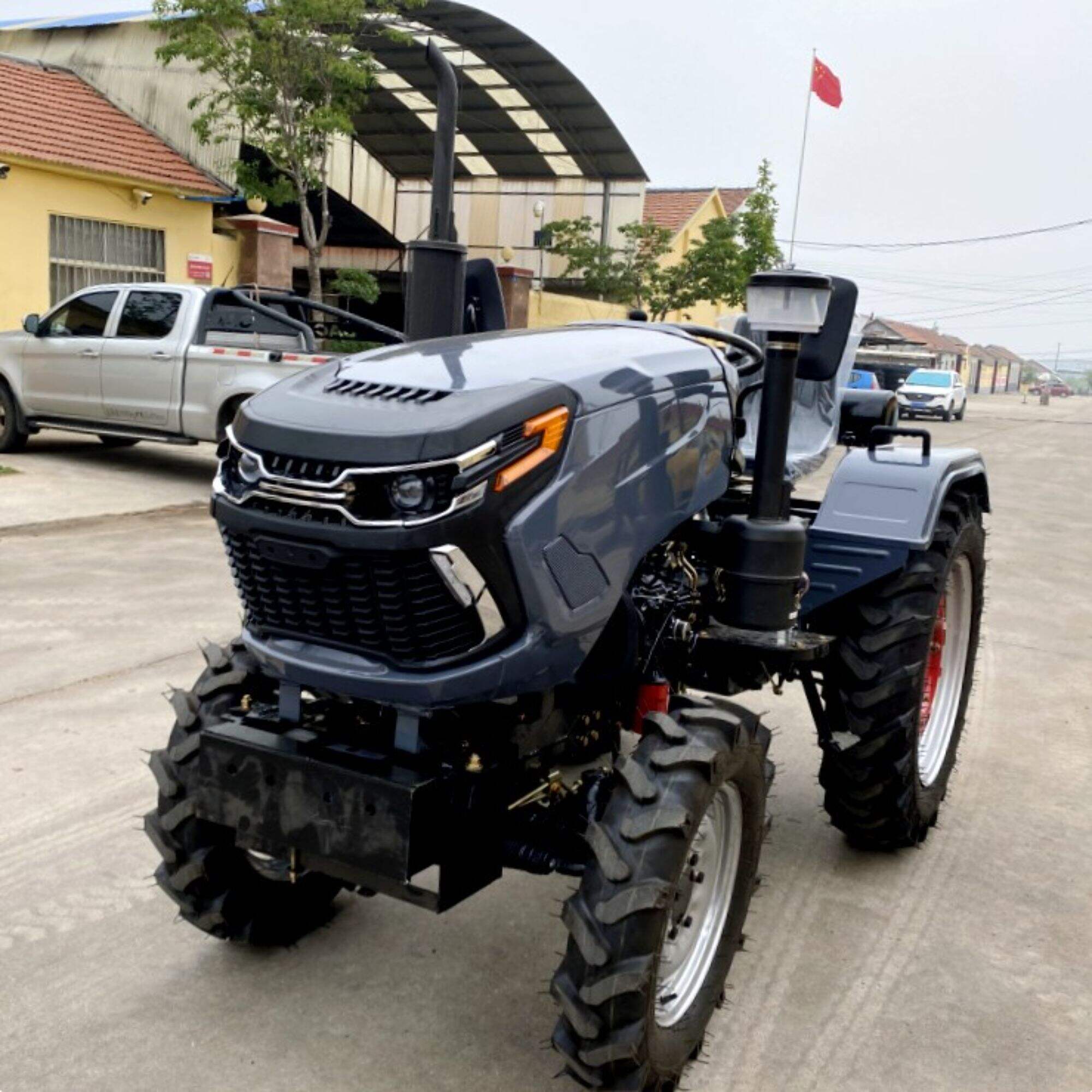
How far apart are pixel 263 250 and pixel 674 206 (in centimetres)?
1930

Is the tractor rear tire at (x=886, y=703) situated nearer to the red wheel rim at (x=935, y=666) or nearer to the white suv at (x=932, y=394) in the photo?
the red wheel rim at (x=935, y=666)

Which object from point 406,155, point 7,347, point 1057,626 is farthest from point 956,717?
point 406,155

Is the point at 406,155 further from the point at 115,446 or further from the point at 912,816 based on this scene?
the point at 912,816

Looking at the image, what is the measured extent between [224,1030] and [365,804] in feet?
2.67

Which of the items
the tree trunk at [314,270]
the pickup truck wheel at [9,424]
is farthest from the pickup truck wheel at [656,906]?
the tree trunk at [314,270]

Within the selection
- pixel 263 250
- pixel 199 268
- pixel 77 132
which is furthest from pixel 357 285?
pixel 77 132

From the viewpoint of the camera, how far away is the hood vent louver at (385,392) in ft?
8.55

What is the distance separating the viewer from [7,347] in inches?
483

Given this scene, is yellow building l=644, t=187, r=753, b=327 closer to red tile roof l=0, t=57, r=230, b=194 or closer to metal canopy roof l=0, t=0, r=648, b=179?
metal canopy roof l=0, t=0, r=648, b=179

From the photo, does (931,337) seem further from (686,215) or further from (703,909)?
(703,909)

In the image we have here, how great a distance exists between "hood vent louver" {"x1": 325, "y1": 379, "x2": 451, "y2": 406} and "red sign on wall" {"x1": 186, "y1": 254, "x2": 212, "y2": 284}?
1584 cm

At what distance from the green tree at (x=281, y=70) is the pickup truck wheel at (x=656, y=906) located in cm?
1569

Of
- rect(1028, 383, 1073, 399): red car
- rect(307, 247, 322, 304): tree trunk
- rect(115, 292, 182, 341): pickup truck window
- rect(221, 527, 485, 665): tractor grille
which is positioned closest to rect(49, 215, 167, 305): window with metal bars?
rect(307, 247, 322, 304): tree trunk

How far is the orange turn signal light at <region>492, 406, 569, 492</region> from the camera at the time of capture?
250 centimetres
